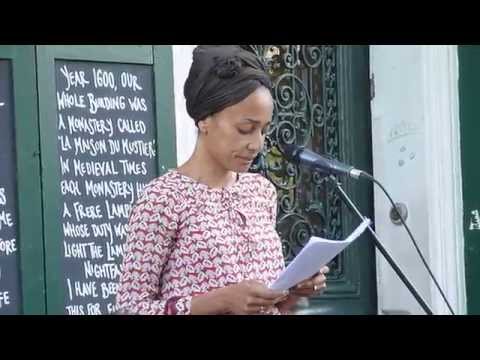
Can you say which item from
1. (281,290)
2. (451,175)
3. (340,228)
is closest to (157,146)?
(340,228)

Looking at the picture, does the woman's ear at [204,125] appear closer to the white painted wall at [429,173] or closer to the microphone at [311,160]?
the microphone at [311,160]

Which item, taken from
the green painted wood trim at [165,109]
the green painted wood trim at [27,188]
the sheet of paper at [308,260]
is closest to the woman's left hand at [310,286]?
the sheet of paper at [308,260]

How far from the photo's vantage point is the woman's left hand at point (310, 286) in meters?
2.44

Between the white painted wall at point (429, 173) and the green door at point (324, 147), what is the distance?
0.18 m

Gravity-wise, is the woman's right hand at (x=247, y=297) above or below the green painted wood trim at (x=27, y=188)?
below

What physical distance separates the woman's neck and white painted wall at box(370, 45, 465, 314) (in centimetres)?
226

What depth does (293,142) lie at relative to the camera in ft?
15.3

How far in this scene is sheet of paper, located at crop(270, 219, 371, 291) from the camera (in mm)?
2271
